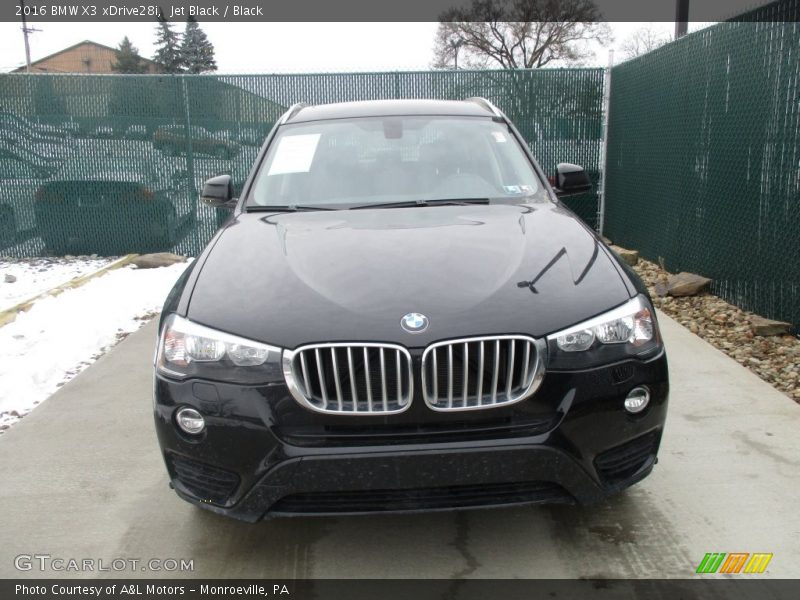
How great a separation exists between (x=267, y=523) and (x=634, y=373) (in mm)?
1610

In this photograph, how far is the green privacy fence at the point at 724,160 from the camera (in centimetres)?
543

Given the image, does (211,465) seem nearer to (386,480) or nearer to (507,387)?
(386,480)

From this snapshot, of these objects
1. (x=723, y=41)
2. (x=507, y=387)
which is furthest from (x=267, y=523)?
(x=723, y=41)

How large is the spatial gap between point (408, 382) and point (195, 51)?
72438 mm

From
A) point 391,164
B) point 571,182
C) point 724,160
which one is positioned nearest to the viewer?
point 391,164

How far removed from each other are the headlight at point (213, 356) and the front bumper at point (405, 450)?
4cm

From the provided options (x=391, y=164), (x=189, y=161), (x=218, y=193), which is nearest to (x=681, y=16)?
(x=189, y=161)

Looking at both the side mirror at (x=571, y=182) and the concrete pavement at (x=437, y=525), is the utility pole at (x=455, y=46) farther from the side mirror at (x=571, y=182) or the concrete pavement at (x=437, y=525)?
the concrete pavement at (x=437, y=525)

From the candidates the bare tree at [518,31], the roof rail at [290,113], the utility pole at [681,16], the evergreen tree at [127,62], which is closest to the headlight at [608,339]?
the roof rail at [290,113]

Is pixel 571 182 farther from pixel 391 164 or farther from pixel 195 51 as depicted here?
pixel 195 51

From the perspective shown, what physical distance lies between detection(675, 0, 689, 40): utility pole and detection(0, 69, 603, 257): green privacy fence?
2983 mm

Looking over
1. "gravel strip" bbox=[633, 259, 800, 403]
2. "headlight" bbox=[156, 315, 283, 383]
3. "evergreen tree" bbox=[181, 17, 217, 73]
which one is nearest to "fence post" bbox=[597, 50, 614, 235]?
"gravel strip" bbox=[633, 259, 800, 403]

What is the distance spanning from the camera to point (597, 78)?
32.0 feet

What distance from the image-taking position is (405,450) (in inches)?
93.4
